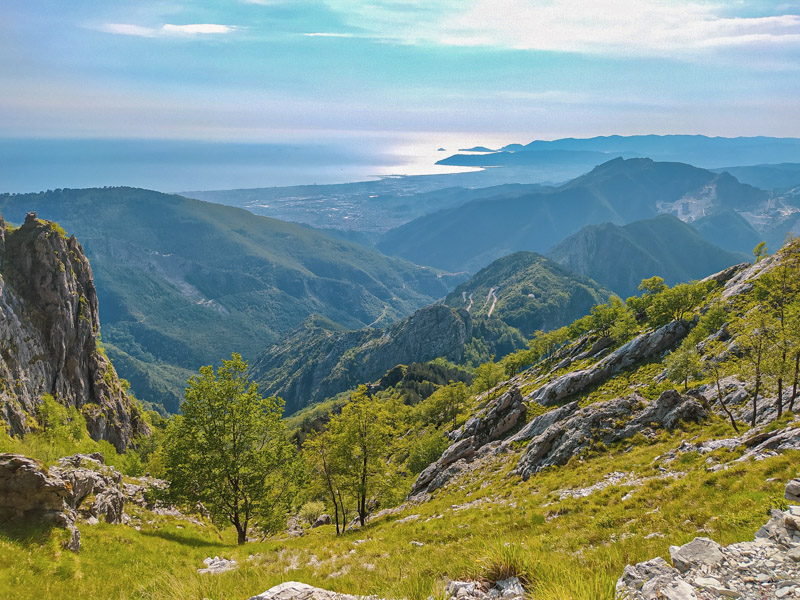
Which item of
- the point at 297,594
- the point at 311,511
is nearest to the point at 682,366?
the point at 297,594

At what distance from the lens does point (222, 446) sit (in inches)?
1104

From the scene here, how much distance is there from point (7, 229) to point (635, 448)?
13036cm

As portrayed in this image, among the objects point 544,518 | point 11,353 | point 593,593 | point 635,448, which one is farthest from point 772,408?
point 11,353

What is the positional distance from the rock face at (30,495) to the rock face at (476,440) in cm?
4428

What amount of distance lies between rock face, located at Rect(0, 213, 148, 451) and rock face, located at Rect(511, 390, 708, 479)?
81973mm

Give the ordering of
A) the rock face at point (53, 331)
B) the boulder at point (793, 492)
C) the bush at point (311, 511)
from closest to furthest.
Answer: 1. the boulder at point (793, 492)
2. the bush at point (311, 511)
3. the rock face at point (53, 331)

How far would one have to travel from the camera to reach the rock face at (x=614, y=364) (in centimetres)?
6625

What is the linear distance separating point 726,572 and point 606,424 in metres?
34.9

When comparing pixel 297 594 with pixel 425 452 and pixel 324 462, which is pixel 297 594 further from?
pixel 425 452

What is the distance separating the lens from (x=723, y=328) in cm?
6259

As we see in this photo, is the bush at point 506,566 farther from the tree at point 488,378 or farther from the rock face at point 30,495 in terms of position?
the tree at point 488,378

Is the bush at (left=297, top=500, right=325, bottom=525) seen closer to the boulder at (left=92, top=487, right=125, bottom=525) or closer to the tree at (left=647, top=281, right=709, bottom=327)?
the boulder at (left=92, top=487, right=125, bottom=525)

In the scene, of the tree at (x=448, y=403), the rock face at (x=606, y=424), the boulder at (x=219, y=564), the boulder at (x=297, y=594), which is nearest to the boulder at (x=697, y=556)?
the boulder at (x=297, y=594)

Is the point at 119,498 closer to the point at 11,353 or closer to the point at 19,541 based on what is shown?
the point at 19,541
